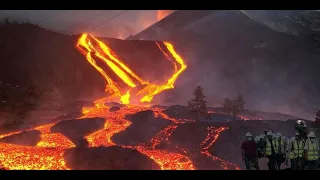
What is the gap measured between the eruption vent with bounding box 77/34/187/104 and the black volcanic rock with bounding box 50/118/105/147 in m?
10.5

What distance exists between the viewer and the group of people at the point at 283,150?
43.1 ft

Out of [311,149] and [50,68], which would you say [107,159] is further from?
[50,68]

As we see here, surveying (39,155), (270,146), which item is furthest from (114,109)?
(270,146)

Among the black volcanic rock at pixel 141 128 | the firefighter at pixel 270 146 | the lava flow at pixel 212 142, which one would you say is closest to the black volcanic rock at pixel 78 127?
the black volcanic rock at pixel 141 128

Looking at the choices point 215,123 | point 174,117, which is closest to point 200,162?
point 215,123

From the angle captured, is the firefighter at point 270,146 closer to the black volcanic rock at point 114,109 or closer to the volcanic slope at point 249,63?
the black volcanic rock at point 114,109

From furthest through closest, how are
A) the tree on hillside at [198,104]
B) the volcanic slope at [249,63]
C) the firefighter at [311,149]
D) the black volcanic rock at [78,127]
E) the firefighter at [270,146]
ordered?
the volcanic slope at [249,63], the tree on hillside at [198,104], the black volcanic rock at [78,127], the firefighter at [270,146], the firefighter at [311,149]

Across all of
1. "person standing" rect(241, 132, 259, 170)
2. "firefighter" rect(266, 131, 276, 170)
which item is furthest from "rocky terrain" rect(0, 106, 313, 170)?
"firefighter" rect(266, 131, 276, 170)

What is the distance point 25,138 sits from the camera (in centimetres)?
2427

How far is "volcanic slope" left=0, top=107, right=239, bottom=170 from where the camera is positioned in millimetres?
19797

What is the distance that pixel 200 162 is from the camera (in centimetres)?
2192

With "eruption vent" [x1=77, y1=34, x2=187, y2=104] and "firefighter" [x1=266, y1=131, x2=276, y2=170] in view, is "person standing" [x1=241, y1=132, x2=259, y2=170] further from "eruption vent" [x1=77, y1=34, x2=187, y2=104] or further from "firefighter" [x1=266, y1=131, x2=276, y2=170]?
"eruption vent" [x1=77, y1=34, x2=187, y2=104]

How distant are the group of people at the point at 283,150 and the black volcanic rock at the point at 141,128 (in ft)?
42.1

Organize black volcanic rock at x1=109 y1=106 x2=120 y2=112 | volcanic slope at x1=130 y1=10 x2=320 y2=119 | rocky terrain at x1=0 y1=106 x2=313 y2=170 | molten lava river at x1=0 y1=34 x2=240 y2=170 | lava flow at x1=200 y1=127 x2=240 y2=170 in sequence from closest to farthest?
molten lava river at x1=0 y1=34 x2=240 y2=170 < rocky terrain at x1=0 y1=106 x2=313 y2=170 < lava flow at x1=200 y1=127 x2=240 y2=170 < black volcanic rock at x1=109 y1=106 x2=120 y2=112 < volcanic slope at x1=130 y1=10 x2=320 y2=119
